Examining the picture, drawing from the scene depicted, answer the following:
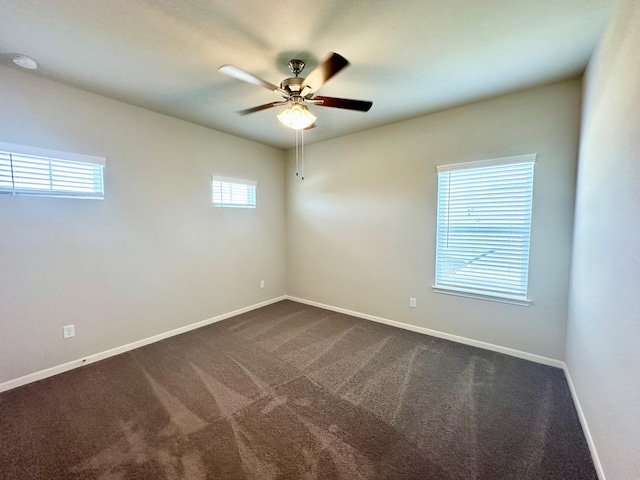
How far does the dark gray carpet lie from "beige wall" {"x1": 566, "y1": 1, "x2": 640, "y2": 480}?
1.26 feet

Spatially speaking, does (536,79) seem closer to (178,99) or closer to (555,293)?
(555,293)

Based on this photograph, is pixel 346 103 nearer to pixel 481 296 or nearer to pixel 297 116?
pixel 297 116

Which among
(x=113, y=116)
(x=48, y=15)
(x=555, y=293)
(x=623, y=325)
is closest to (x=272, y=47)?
(x=48, y=15)

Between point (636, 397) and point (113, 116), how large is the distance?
14.1ft

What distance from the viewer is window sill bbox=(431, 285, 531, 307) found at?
2.65 m

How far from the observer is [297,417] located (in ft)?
6.20

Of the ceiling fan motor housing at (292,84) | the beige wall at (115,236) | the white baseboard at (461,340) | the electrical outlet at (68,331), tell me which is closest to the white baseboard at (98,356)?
Answer: the beige wall at (115,236)

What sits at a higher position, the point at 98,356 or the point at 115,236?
the point at 115,236

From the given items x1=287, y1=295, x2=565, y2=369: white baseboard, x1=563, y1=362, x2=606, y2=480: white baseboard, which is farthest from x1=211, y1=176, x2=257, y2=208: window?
x1=563, y1=362, x2=606, y2=480: white baseboard

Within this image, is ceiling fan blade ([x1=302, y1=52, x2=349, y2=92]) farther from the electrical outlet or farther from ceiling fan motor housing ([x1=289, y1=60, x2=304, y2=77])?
the electrical outlet

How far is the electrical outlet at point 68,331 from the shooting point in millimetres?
2486

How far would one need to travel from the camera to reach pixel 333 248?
414 cm

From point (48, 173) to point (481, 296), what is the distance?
4.42 m

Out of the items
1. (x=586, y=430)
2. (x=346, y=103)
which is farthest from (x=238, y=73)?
(x=586, y=430)
